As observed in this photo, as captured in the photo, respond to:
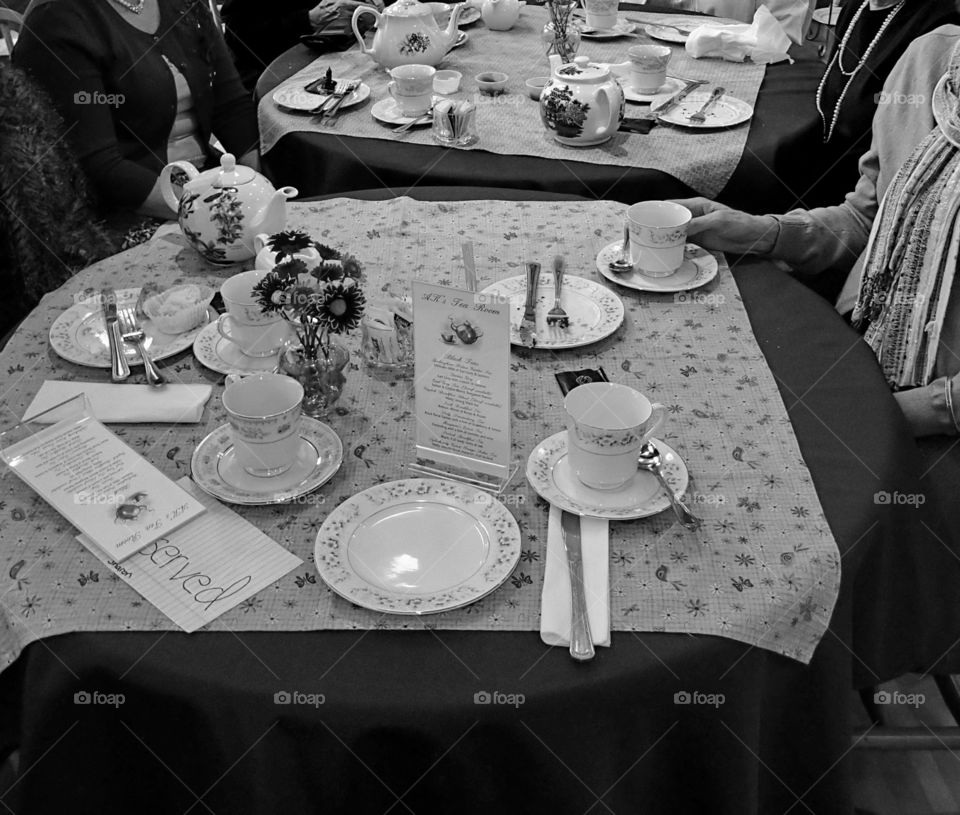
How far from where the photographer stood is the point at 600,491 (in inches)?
38.7

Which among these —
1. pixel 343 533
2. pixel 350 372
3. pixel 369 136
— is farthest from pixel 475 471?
pixel 369 136

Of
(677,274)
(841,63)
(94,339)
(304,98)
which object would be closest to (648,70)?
(841,63)

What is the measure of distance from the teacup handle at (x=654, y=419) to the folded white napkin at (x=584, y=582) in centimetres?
11

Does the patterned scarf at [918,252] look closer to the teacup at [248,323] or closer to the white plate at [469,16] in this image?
the teacup at [248,323]

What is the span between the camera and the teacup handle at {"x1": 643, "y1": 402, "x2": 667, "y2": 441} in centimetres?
98

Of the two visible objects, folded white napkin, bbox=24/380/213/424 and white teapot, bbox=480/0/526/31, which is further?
white teapot, bbox=480/0/526/31

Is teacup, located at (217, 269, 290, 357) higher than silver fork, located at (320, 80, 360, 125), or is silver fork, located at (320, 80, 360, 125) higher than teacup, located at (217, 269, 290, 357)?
teacup, located at (217, 269, 290, 357)

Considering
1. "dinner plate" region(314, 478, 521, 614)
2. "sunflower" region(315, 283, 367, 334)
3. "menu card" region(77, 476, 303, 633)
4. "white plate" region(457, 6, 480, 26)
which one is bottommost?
"white plate" region(457, 6, 480, 26)

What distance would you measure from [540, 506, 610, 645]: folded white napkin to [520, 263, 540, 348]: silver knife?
342 mm

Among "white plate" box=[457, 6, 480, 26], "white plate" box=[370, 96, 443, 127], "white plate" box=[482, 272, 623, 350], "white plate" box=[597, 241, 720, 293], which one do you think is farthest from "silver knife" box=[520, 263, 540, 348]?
Answer: "white plate" box=[457, 6, 480, 26]

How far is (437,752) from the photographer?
82 cm

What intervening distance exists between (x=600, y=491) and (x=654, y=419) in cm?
10

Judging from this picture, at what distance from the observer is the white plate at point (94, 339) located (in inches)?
48.7

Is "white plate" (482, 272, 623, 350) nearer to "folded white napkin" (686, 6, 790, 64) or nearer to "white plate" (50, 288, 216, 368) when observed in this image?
"white plate" (50, 288, 216, 368)
